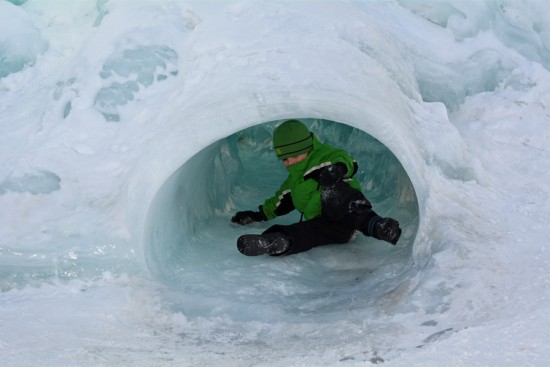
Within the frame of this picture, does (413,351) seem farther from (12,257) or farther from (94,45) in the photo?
(94,45)

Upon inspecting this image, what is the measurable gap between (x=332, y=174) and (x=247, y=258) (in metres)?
0.60

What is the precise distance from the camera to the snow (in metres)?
2.57

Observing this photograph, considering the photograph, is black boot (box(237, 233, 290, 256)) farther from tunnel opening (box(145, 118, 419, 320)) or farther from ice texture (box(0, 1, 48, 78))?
ice texture (box(0, 1, 48, 78))

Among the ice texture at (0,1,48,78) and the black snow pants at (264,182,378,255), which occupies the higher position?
the ice texture at (0,1,48,78)

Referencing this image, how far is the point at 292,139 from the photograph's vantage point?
12.1 feet

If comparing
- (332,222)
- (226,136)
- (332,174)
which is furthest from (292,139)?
(226,136)

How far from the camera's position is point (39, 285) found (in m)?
2.95

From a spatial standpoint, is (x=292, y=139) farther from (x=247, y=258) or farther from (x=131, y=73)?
(x=131, y=73)

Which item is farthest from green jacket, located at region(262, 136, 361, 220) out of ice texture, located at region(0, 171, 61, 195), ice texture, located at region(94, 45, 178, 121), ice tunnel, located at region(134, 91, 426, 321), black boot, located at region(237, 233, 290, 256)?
ice texture, located at region(0, 171, 61, 195)

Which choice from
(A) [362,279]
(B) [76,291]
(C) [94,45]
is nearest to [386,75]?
(A) [362,279]

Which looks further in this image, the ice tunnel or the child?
the child

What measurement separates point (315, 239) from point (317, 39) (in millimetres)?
998

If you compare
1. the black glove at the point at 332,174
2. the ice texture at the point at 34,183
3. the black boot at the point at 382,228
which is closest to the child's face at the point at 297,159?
the black glove at the point at 332,174

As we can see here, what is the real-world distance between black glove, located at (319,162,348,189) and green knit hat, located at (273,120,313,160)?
6.8 inches
